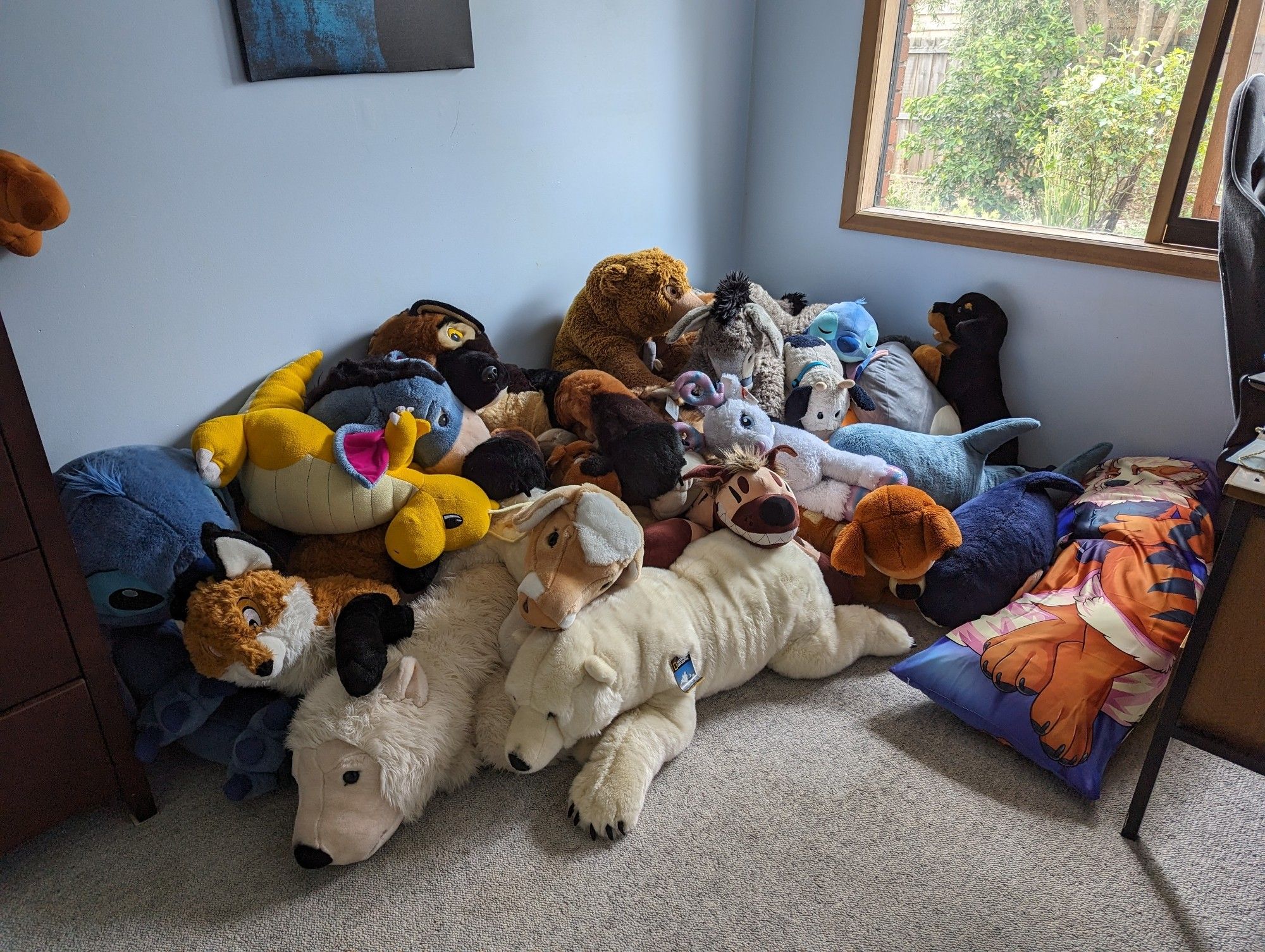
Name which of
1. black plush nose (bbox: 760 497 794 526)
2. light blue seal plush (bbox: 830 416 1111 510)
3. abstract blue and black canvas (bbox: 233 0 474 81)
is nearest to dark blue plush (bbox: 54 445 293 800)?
abstract blue and black canvas (bbox: 233 0 474 81)

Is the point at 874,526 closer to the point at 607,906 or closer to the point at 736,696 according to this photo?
the point at 736,696

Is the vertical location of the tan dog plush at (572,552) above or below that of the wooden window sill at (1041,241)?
below

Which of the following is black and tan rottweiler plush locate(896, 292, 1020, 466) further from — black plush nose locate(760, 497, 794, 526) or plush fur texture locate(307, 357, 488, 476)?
plush fur texture locate(307, 357, 488, 476)

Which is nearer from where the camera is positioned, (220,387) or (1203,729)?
(1203,729)

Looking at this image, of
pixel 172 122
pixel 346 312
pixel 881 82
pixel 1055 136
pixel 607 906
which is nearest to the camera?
pixel 607 906

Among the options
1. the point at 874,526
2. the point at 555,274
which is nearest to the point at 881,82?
the point at 555,274

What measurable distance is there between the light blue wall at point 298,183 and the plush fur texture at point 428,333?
89 mm

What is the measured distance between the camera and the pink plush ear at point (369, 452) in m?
1.52

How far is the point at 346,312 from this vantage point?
1.84m

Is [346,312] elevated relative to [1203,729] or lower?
elevated

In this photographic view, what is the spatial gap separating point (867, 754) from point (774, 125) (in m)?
1.92

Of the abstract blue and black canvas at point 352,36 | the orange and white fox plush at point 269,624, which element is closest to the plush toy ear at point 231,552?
the orange and white fox plush at point 269,624

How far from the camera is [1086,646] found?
148cm

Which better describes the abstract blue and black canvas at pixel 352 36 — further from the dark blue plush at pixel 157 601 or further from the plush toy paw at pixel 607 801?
the plush toy paw at pixel 607 801
